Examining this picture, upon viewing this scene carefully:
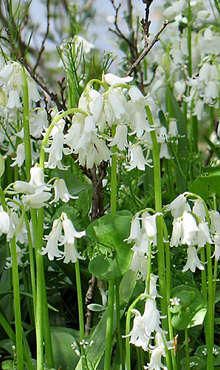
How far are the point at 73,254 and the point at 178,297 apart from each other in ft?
0.71

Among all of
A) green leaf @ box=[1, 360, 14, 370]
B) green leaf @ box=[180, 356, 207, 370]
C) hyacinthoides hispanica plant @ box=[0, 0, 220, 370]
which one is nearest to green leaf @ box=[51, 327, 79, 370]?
hyacinthoides hispanica plant @ box=[0, 0, 220, 370]

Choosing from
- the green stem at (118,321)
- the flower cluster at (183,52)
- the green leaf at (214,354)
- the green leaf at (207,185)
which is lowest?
the green leaf at (214,354)

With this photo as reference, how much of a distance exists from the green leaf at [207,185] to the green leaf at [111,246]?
20 centimetres

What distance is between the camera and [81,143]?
2.86 ft

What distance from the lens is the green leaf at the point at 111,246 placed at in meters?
0.97

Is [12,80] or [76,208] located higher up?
[12,80]

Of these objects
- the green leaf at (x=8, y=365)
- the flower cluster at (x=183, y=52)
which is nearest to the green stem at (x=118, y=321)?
the green leaf at (x=8, y=365)

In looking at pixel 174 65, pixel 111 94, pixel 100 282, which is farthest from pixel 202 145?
pixel 111 94

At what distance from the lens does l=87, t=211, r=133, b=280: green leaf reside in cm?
97

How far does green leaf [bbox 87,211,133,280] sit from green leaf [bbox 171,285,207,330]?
4.8 inches

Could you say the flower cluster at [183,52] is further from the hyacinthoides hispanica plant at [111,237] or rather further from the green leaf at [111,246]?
the green leaf at [111,246]

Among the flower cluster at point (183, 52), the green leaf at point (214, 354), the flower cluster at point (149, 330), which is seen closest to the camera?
the flower cluster at point (149, 330)

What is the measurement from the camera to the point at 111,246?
998mm

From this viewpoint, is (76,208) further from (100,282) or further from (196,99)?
(196,99)
